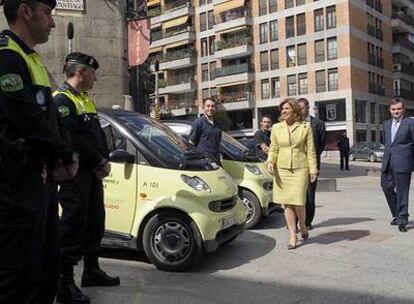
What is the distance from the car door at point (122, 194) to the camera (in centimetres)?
619

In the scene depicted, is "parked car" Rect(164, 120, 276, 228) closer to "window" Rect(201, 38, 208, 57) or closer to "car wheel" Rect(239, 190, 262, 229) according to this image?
"car wheel" Rect(239, 190, 262, 229)

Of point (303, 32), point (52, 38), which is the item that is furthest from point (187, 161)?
point (303, 32)

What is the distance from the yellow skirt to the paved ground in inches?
24.4

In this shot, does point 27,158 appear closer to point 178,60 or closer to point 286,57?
point 286,57

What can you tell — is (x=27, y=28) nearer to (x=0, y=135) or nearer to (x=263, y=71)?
(x=0, y=135)

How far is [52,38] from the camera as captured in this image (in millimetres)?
14078

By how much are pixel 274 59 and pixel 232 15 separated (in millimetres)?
7795

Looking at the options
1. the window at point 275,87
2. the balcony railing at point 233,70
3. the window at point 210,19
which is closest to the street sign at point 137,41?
the window at point 275,87

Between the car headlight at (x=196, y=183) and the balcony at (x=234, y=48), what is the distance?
58804mm

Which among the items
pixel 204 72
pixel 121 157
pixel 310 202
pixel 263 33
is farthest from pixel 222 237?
pixel 204 72

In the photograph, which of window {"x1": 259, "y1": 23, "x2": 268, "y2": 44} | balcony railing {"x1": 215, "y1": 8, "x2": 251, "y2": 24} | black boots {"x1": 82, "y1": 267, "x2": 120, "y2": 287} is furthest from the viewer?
balcony railing {"x1": 215, "y1": 8, "x2": 251, "y2": 24}

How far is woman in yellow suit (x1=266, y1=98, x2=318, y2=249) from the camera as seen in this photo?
737cm

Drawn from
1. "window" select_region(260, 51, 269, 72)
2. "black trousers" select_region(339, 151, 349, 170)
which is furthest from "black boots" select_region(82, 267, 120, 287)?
"window" select_region(260, 51, 269, 72)

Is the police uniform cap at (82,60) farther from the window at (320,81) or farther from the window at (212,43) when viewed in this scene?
the window at (212,43)
